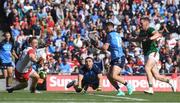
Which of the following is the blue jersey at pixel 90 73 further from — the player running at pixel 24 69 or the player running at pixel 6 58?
the player running at pixel 6 58

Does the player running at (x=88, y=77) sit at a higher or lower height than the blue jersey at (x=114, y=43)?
lower

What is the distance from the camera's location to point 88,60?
19.4 m

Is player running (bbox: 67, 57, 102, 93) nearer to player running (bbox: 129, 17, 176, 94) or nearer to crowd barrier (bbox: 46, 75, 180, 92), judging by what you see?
player running (bbox: 129, 17, 176, 94)

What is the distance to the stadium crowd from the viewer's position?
26.4 metres

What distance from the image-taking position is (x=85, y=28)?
29.0 meters

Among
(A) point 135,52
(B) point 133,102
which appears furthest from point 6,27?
(B) point 133,102

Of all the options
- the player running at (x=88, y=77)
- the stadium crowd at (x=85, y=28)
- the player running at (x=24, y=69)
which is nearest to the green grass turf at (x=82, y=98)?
the player running at (x=24, y=69)

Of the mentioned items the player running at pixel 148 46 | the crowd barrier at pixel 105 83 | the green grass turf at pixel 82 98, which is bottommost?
the green grass turf at pixel 82 98

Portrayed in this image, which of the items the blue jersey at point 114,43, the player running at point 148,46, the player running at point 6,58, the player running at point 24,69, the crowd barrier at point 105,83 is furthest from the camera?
the crowd barrier at point 105,83

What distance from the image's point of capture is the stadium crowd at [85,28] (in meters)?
26.4

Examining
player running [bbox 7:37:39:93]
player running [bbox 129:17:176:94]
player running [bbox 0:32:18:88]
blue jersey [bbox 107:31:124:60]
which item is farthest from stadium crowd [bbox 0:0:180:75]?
player running [bbox 129:17:176:94]

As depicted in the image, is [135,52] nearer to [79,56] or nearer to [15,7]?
[79,56]

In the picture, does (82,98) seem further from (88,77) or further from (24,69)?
(88,77)

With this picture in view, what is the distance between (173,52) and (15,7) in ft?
21.3
